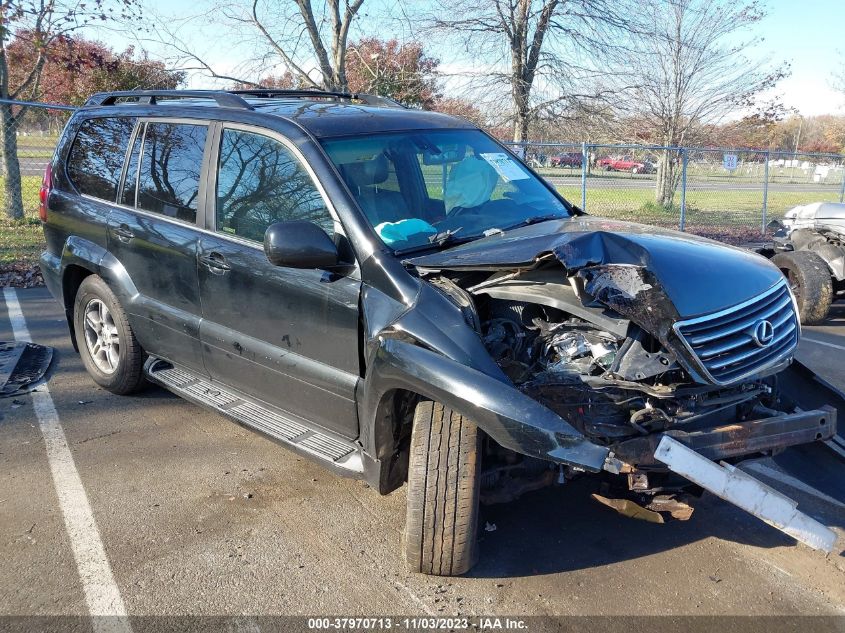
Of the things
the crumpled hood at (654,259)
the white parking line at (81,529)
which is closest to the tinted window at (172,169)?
the white parking line at (81,529)

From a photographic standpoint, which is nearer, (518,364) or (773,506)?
(773,506)

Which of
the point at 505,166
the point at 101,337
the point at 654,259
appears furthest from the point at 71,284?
the point at 654,259

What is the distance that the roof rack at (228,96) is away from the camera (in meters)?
4.35

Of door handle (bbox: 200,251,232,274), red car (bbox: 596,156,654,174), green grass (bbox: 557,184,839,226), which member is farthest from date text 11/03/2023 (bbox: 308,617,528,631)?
red car (bbox: 596,156,654,174)

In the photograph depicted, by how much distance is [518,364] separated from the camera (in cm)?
315

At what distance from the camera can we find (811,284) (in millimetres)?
7516

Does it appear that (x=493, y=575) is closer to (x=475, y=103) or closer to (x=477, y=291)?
(x=477, y=291)

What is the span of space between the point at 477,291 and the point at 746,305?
1.19 metres

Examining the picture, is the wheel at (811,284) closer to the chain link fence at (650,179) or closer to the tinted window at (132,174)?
the chain link fence at (650,179)

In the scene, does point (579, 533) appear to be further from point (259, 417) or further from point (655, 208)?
point (655, 208)

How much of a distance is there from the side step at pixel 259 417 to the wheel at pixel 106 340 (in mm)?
227

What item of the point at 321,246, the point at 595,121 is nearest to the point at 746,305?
the point at 321,246

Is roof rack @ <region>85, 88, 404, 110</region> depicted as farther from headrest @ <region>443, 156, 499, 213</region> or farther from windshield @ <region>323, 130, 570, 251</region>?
headrest @ <region>443, 156, 499, 213</region>

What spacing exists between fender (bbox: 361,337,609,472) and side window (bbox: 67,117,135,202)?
2940 millimetres
